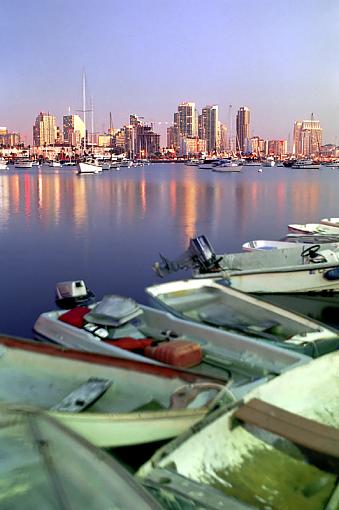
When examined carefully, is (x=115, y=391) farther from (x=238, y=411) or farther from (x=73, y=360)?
(x=238, y=411)

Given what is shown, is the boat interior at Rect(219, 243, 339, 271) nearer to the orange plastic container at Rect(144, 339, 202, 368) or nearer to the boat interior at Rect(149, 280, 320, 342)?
the boat interior at Rect(149, 280, 320, 342)

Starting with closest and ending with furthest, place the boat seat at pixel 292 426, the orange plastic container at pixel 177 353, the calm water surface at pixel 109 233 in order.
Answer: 1. the boat seat at pixel 292 426
2. the orange plastic container at pixel 177 353
3. the calm water surface at pixel 109 233

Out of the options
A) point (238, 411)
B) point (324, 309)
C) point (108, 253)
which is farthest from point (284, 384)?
Result: point (108, 253)

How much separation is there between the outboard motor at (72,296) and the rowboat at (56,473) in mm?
6285

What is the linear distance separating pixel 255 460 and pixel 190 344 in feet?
7.80

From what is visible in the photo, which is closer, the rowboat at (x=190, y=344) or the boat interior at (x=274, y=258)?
the rowboat at (x=190, y=344)

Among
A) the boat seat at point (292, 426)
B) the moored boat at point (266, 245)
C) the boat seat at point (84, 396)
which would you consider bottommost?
the boat seat at point (84, 396)

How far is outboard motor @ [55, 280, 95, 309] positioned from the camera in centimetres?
1009

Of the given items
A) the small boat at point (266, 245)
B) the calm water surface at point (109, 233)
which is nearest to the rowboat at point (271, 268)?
the calm water surface at point (109, 233)

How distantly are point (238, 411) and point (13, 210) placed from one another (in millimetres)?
30068

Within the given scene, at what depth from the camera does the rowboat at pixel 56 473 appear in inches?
118

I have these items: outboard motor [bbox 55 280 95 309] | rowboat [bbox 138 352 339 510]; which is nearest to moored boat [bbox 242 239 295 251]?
outboard motor [bbox 55 280 95 309]

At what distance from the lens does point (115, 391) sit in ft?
17.5

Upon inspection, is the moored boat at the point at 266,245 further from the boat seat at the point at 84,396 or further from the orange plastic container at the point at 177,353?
the boat seat at the point at 84,396
